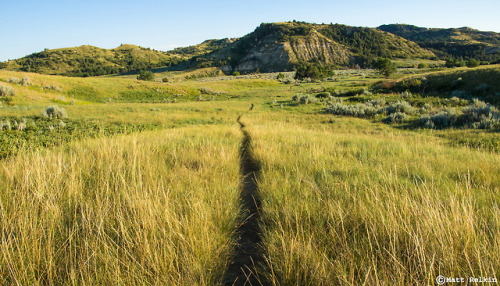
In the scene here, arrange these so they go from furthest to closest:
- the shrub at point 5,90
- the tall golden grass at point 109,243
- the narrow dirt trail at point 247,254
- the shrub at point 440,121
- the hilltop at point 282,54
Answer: the hilltop at point 282,54
the shrub at point 5,90
the shrub at point 440,121
the narrow dirt trail at point 247,254
the tall golden grass at point 109,243

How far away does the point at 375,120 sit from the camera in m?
12.9

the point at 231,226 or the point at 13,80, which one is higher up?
the point at 13,80

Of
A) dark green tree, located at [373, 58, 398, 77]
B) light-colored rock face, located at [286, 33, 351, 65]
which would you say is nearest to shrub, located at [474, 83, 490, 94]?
dark green tree, located at [373, 58, 398, 77]

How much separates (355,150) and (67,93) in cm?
3232

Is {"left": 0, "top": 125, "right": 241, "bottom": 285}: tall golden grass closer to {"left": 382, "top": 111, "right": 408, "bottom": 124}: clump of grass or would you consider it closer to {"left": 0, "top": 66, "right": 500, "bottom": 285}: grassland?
{"left": 0, "top": 66, "right": 500, "bottom": 285}: grassland

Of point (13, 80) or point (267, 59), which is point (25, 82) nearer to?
point (13, 80)

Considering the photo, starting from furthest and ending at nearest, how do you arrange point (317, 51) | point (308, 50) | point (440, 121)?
point (317, 51) < point (308, 50) < point (440, 121)

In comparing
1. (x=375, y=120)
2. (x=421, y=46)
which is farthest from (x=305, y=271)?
(x=421, y=46)

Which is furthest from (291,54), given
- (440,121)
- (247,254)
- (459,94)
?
(247,254)

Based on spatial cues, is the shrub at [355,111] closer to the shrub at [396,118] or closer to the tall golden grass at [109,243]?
the shrub at [396,118]

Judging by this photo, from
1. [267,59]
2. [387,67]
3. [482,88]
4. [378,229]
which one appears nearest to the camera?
[378,229]

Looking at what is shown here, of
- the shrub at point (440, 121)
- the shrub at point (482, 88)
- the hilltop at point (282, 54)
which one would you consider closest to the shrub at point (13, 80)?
the shrub at point (440, 121)

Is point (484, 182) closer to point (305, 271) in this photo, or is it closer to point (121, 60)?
point (305, 271)

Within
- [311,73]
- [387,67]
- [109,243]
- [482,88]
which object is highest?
[311,73]
